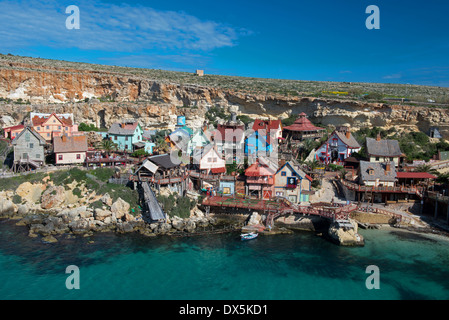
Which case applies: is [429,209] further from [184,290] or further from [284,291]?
[184,290]

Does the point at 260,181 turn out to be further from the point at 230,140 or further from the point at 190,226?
the point at 230,140

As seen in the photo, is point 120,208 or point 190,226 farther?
point 120,208

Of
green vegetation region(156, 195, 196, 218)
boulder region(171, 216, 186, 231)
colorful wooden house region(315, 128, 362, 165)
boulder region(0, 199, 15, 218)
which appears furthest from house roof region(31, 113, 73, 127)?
colorful wooden house region(315, 128, 362, 165)

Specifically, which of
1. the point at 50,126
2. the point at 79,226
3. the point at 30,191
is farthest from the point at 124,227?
the point at 50,126

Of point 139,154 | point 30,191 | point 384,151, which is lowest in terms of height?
point 30,191

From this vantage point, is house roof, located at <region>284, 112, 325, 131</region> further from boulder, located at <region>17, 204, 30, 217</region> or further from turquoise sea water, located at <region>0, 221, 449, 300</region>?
boulder, located at <region>17, 204, 30, 217</region>

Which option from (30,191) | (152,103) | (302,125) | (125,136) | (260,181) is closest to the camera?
(30,191)

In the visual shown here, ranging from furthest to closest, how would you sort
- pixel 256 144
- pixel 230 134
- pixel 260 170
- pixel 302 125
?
pixel 302 125
pixel 256 144
pixel 230 134
pixel 260 170

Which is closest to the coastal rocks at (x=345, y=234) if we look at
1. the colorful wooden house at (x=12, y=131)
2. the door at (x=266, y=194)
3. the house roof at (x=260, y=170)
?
the door at (x=266, y=194)
